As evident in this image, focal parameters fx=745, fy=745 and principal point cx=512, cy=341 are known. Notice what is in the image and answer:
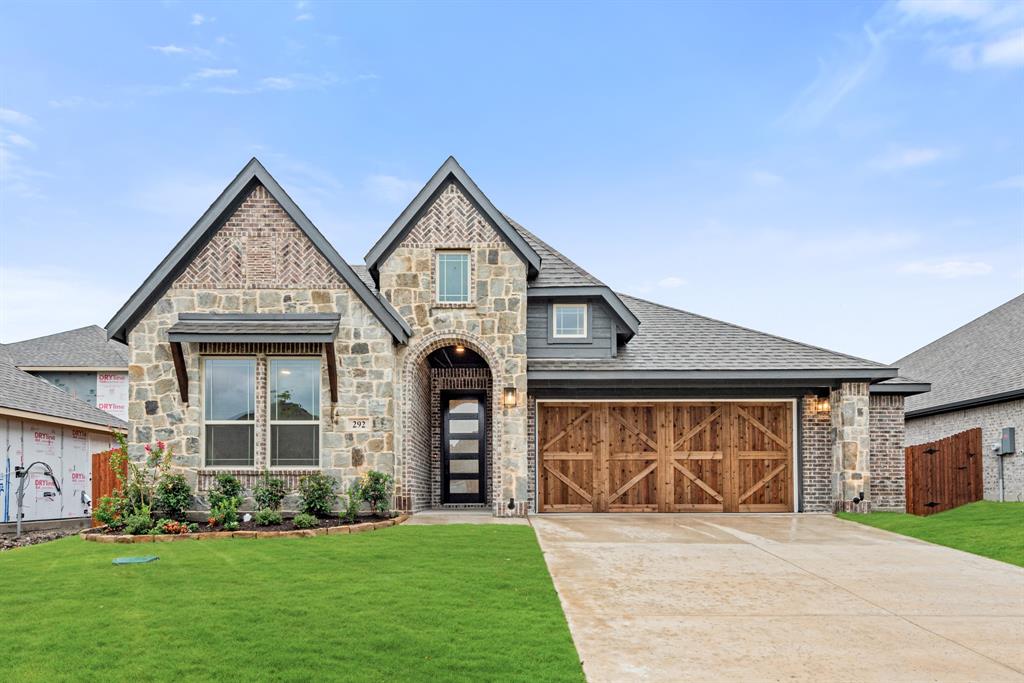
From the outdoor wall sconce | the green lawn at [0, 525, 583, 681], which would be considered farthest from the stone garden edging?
the outdoor wall sconce

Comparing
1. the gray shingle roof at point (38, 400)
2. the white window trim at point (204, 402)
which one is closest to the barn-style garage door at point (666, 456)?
the white window trim at point (204, 402)

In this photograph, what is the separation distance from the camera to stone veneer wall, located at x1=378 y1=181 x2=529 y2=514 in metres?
14.7

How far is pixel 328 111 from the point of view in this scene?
72.1ft

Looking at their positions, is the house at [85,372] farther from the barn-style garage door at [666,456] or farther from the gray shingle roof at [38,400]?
the barn-style garage door at [666,456]

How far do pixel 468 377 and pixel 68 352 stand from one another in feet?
68.0

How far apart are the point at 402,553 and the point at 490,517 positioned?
461cm

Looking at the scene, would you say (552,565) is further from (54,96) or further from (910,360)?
(910,360)

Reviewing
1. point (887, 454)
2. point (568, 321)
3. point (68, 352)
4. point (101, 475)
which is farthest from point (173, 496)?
point (68, 352)

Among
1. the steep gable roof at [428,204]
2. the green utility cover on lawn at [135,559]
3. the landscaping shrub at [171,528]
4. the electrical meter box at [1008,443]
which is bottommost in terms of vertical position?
the landscaping shrub at [171,528]

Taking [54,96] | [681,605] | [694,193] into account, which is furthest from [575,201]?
[681,605]

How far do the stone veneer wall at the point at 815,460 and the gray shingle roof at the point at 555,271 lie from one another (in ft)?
17.6

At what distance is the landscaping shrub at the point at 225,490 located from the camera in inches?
523

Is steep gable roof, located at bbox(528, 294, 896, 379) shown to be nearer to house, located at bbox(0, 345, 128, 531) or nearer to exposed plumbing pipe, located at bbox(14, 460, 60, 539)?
exposed plumbing pipe, located at bbox(14, 460, 60, 539)

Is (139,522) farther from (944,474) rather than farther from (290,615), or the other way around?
(944,474)
